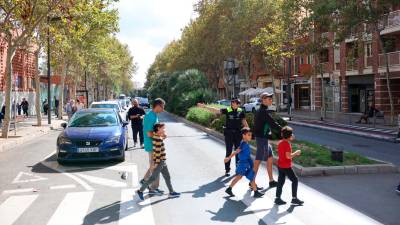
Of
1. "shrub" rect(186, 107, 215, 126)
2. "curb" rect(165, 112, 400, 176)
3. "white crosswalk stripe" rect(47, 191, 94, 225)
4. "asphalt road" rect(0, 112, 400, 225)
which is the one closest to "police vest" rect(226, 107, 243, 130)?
"asphalt road" rect(0, 112, 400, 225)

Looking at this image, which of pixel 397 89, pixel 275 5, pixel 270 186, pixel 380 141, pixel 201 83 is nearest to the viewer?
pixel 270 186

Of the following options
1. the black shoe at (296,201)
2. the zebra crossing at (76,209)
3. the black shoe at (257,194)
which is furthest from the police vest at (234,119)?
the black shoe at (296,201)

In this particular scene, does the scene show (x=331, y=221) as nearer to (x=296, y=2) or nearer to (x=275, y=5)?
(x=296, y=2)

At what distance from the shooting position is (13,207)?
7.55 m

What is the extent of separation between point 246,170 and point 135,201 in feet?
6.57

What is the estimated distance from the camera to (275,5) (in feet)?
149

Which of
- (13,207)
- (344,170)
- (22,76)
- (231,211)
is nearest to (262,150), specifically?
(231,211)

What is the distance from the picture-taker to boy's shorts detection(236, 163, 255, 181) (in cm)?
818

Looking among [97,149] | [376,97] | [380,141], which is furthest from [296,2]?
[97,149]

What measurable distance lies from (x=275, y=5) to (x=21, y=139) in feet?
106

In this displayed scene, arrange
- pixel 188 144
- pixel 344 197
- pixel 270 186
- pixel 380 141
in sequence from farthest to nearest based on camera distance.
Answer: pixel 380 141, pixel 188 144, pixel 270 186, pixel 344 197

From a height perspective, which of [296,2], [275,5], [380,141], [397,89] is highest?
[275,5]

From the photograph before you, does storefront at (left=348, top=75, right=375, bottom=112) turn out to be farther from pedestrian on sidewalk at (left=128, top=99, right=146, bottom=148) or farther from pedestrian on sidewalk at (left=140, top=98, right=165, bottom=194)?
pedestrian on sidewalk at (left=140, top=98, right=165, bottom=194)

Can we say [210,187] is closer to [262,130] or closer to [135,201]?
[262,130]
